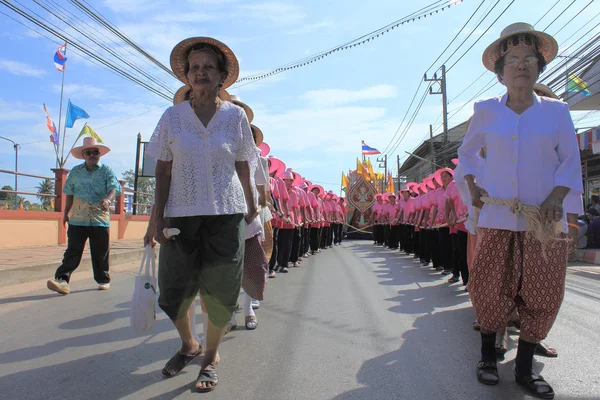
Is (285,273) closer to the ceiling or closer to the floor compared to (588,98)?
closer to the floor

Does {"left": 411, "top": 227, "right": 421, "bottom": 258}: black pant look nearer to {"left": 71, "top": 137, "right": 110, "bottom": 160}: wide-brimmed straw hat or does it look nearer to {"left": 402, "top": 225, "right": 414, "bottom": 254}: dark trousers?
{"left": 402, "top": 225, "right": 414, "bottom": 254}: dark trousers

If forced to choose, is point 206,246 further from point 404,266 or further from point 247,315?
point 404,266

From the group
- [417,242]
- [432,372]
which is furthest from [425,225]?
[432,372]

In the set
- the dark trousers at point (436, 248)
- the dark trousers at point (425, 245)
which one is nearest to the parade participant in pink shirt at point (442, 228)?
the dark trousers at point (436, 248)

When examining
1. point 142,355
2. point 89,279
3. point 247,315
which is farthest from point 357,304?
point 89,279

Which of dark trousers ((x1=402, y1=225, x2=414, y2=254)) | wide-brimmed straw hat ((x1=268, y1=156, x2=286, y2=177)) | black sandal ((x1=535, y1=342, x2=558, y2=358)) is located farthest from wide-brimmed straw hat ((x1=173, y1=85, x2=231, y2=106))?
dark trousers ((x1=402, y1=225, x2=414, y2=254))

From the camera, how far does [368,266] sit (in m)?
10.3

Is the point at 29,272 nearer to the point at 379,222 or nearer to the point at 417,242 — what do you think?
the point at 417,242

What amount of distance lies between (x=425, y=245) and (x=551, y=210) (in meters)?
8.55

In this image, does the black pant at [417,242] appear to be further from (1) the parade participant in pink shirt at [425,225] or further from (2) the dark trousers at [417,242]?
(1) the parade participant in pink shirt at [425,225]

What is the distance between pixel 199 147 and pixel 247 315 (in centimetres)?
222

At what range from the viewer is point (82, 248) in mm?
6016

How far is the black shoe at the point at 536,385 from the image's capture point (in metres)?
2.68

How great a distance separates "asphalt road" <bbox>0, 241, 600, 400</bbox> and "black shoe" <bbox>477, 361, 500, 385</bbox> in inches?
1.6
